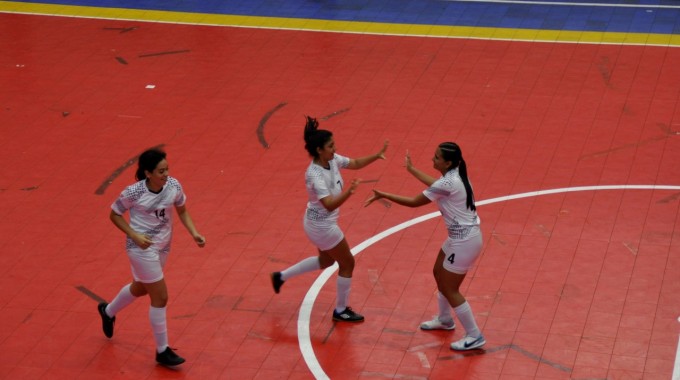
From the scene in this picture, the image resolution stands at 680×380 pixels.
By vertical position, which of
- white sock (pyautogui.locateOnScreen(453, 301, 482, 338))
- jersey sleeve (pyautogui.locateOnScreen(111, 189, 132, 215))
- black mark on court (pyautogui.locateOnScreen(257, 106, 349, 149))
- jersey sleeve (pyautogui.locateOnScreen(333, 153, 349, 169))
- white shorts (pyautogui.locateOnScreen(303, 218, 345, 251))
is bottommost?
black mark on court (pyautogui.locateOnScreen(257, 106, 349, 149))

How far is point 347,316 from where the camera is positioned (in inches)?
460

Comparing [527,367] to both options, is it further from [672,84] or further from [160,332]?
[672,84]

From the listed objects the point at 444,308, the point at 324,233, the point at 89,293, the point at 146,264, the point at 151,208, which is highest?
the point at 151,208

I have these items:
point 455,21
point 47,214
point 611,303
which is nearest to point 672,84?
point 455,21

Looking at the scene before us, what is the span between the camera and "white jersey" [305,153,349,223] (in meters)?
11.1

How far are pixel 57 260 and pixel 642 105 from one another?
29.3 ft

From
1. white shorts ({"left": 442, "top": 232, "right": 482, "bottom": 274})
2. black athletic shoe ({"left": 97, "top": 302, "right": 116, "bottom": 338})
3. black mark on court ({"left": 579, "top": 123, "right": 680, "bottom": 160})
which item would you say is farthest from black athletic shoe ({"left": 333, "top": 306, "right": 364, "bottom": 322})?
black mark on court ({"left": 579, "top": 123, "right": 680, "bottom": 160})

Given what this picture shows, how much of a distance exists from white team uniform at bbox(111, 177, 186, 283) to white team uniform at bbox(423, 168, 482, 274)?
240 centimetres

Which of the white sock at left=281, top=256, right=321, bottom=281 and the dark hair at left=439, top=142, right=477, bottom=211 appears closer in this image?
the dark hair at left=439, top=142, right=477, bottom=211

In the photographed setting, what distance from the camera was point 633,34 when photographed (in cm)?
1992

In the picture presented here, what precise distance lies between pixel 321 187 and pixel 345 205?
3.35 metres

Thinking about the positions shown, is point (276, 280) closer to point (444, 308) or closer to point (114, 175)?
point (444, 308)

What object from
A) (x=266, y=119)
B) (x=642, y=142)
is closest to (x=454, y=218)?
(x=642, y=142)

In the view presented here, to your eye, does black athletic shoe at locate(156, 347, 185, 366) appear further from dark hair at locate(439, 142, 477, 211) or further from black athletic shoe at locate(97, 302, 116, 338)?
dark hair at locate(439, 142, 477, 211)
